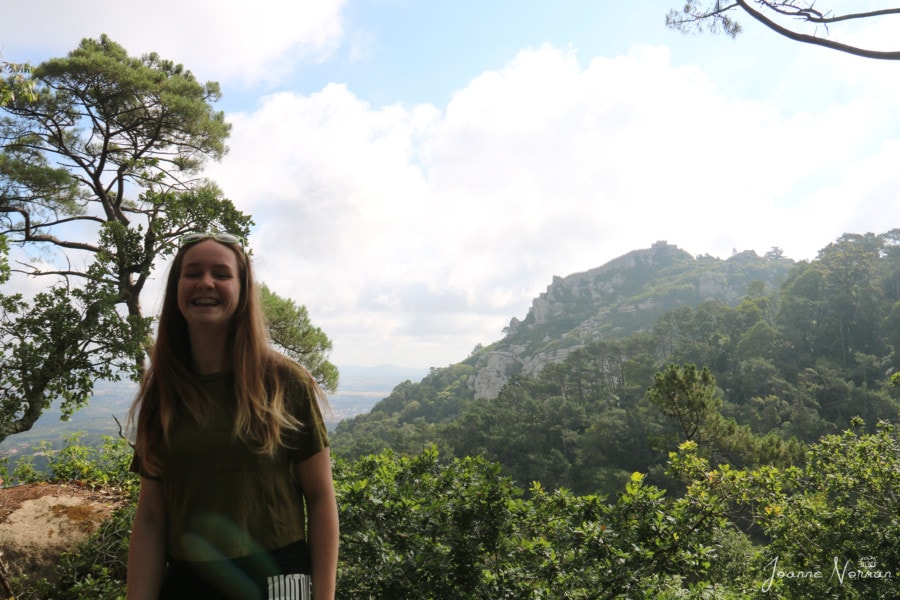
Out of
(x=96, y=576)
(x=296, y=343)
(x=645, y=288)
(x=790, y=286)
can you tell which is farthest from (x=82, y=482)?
(x=645, y=288)

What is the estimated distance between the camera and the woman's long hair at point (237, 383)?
1.19 meters

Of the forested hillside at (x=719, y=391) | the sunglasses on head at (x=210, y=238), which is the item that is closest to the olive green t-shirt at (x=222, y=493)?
the sunglasses on head at (x=210, y=238)

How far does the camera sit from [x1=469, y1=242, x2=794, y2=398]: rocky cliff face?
81.9 meters

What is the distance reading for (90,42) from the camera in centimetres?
677

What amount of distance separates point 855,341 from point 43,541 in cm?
5501

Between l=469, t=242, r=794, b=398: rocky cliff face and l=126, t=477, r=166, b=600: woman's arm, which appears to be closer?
l=126, t=477, r=166, b=600: woman's arm

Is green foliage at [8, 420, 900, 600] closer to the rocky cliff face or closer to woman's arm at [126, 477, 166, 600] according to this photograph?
woman's arm at [126, 477, 166, 600]

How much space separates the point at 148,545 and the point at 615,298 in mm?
109905

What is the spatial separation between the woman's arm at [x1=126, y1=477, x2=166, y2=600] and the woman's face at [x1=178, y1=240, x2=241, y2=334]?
1.45 ft

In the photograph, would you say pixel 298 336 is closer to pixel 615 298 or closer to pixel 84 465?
pixel 84 465

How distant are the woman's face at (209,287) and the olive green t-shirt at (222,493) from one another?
0.75 ft

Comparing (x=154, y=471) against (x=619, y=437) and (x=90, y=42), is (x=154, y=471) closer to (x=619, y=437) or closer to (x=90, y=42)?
(x=90, y=42)

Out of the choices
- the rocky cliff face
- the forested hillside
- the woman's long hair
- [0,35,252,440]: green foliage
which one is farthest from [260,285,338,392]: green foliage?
the rocky cliff face
